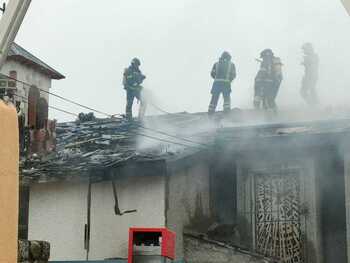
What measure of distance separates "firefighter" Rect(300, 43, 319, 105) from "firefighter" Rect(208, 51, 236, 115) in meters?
1.83

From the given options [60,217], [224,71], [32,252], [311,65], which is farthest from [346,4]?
[311,65]

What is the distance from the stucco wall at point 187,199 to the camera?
1827 centimetres

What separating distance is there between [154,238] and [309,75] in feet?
26.6

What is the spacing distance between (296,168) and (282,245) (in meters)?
1.59

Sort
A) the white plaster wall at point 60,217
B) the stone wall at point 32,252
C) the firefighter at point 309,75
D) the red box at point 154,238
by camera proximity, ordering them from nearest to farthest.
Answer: the stone wall at point 32,252 < the red box at point 154,238 < the white plaster wall at point 60,217 < the firefighter at point 309,75

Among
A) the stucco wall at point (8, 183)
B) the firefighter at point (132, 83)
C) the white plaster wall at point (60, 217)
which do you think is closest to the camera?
the stucco wall at point (8, 183)

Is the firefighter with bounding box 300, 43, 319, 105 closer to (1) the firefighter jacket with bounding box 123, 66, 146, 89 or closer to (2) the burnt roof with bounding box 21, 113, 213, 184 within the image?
(2) the burnt roof with bounding box 21, 113, 213, 184

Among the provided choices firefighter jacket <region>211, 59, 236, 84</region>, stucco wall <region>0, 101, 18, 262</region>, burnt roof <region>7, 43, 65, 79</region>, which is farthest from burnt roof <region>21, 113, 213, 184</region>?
stucco wall <region>0, 101, 18, 262</region>

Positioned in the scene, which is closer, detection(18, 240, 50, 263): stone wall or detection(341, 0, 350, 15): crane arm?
detection(341, 0, 350, 15): crane arm

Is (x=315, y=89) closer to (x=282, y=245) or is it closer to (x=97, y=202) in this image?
(x=282, y=245)

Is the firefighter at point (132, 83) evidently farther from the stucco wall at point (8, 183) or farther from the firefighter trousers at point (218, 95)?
the stucco wall at point (8, 183)

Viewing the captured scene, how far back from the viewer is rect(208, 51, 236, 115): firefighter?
21594mm

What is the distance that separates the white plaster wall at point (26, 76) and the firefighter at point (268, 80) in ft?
40.3

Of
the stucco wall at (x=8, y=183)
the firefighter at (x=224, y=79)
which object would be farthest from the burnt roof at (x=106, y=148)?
the stucco wall at (x=8, y=183)
